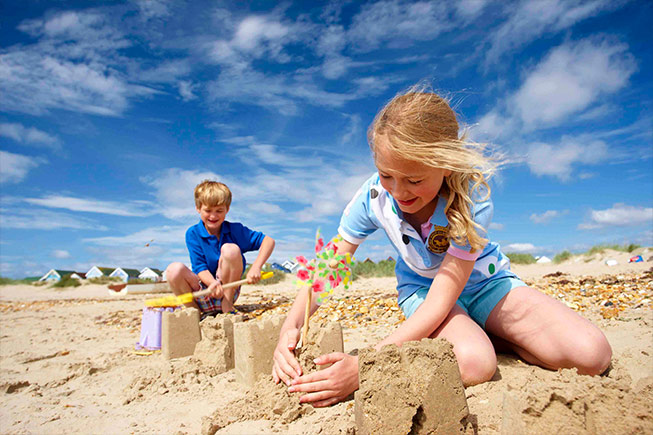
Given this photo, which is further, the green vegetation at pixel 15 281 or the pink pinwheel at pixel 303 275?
the green vegetation at pixel 15 281

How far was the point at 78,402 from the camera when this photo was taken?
3.09m

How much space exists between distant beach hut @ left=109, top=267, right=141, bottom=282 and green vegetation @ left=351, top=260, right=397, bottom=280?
1364 centimetres

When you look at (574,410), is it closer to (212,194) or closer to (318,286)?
(318,286)

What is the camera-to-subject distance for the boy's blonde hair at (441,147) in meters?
2.31

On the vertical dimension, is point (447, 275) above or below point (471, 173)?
below

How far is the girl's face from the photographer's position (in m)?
2.32

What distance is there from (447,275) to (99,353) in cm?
408

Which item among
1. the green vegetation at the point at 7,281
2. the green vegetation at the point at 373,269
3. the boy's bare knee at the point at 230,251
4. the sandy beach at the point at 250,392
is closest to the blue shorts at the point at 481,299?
the sandy beach at the point at 250,392

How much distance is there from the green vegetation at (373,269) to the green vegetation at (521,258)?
12.4 ft

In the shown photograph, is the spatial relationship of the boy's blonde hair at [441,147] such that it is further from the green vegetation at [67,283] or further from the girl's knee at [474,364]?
the green vegetation at [67,283]

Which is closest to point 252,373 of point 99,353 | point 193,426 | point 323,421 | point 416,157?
point 193,426

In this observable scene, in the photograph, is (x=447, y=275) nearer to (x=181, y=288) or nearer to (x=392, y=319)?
(x=392, y=319)

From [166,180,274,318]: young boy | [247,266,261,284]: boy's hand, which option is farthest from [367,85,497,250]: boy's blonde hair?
[166,180,274,318]: young boy

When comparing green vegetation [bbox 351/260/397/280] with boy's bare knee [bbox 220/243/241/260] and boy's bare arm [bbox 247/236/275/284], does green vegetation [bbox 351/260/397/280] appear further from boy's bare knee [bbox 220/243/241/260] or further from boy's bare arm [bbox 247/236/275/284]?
boy's bare knee [bbox 220/243/241/260]
